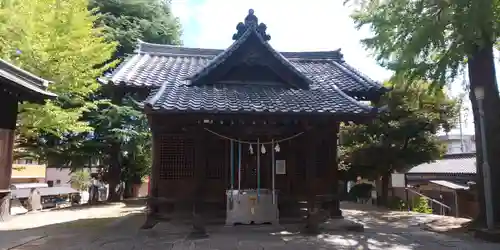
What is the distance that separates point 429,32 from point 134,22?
20472 mm

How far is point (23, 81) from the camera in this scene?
9141mm

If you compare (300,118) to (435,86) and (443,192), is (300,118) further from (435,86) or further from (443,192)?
(443,192)

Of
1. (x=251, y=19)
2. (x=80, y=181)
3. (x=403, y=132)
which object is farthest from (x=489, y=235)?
(x=80, y=181)

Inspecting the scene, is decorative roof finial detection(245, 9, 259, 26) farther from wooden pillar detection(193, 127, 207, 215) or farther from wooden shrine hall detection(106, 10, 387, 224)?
wooden pillar detection(193, 127, 207, 215)

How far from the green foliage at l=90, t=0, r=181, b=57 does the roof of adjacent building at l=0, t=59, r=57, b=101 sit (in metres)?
12.9

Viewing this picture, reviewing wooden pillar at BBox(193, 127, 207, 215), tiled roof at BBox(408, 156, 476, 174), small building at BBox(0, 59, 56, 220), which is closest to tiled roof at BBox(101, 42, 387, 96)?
small building at BBox(0, 59, 56, 220)

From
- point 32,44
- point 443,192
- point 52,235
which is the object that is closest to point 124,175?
point 32,44

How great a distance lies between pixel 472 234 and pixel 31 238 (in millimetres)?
11800

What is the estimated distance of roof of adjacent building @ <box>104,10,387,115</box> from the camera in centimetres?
962

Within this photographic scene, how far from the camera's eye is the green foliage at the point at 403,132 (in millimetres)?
16500

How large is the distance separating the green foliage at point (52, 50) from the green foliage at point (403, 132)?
13.0 metres

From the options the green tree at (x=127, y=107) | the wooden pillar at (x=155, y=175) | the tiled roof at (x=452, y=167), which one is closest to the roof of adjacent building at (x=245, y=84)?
the wooden pillar at (x=155, y=175)

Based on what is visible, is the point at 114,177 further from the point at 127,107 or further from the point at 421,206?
the point at 421,206

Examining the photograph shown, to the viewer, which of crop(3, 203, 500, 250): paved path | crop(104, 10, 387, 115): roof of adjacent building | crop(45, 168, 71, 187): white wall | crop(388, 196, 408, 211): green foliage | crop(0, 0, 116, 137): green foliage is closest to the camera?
crop(3, 203, 500, 250): paved path
